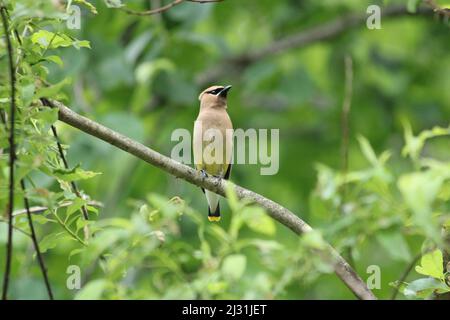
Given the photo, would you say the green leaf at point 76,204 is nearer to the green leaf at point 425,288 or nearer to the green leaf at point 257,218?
the green leaf at point 257,218

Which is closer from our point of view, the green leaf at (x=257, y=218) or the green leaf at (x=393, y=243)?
the green leaf at (x=257, y=218)

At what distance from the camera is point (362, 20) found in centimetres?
1107

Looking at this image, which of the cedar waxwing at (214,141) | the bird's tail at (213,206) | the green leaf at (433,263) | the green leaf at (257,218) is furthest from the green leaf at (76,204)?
the bird's tail at (213,206)

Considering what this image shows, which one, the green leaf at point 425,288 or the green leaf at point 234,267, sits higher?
the green leaf at point 234,267

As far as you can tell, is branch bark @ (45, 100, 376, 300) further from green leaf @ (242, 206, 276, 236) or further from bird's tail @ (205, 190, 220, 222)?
bird's tail @ (205, 190, 220, 222)

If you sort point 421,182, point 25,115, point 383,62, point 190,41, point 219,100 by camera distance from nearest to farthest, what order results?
point 421,182, point 25,115, point 219,100, point 190,41, point 383,62

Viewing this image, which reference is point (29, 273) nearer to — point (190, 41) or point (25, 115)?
point (190, 41)

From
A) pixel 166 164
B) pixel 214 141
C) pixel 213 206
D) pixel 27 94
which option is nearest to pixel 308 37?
pixel 213 206

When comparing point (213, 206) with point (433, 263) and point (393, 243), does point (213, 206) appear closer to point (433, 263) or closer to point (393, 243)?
point (393, 243)

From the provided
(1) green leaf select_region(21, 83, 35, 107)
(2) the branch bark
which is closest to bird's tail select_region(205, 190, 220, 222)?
(2) the branch bark

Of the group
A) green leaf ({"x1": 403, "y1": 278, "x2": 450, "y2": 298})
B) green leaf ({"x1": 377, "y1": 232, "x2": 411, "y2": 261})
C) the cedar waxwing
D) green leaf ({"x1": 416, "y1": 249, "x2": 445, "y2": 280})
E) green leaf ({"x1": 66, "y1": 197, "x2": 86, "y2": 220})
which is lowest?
green leaf ({"x1": 403, "y1": 278, "x2": 450, "y2": 298})

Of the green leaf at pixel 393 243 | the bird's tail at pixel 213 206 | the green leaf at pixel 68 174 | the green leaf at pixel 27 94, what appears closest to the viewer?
the green leaf at pixel 27 94
